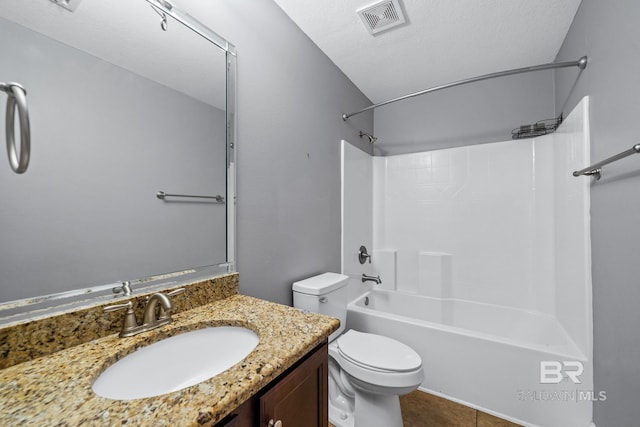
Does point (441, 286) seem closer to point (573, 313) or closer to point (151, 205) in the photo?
point (573, 313)

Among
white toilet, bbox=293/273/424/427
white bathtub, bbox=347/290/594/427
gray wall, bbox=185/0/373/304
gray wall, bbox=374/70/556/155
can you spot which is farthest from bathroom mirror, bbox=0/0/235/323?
gray wall, bbox=374/70/556/155

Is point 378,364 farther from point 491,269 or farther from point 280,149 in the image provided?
point 491,269

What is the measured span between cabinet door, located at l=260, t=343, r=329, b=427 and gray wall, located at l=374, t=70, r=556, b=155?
2354 millimetres

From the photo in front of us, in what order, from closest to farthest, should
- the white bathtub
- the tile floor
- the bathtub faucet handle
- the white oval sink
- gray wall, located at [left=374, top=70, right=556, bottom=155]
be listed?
the white oval sink < the white bathtub < the tile floor < gray wall, located at [left=374, top=70, right=556, bottom=155] < the bathtub faucet handle

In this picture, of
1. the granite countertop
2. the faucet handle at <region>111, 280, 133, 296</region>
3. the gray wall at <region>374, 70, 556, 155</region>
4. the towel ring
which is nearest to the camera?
the granite countertop

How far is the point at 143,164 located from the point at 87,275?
38cm

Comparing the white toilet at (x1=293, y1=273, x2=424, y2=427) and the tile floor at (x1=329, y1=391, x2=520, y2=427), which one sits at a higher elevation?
the white toilet at (x1=293, y1=273, x2=424, y2=427)

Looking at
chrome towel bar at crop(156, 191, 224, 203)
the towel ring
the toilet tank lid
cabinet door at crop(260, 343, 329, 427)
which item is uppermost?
the towel ring

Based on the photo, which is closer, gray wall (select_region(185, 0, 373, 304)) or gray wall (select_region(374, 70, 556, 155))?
gray wall (select_region(185, 0, 373, 304))

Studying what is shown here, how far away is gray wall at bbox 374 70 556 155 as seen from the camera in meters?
2.10

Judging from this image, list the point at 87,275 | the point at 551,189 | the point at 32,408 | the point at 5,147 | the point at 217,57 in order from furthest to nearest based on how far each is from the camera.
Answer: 1. the point at 551,189
2. the point at 217,57
3. the point at 87,275
4. the point at 5,147
5. the point at 32,408

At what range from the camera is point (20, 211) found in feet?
2.04

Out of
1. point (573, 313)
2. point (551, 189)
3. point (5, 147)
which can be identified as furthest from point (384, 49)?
point (573, 313)

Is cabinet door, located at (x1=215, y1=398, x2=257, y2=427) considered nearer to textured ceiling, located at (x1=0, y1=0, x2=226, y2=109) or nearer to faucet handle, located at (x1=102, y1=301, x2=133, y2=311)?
faucet handle, located at (x1=102, y1=301, x2=133, y2=311)
